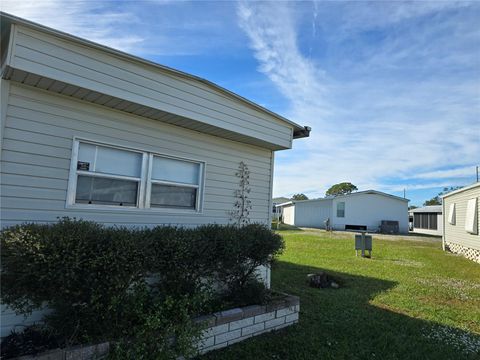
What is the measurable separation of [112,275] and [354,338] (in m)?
3.19

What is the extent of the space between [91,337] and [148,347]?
544mm

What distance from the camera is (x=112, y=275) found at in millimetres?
2695

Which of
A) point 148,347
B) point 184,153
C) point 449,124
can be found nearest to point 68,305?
point 148,347

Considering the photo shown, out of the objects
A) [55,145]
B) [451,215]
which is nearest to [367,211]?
[451,215]

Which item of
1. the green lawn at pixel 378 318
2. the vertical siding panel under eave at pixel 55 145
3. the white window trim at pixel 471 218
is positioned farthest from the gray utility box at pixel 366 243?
the vertical siding panel under eave at pixel 55 145

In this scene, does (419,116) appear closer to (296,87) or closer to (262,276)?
(296,87)

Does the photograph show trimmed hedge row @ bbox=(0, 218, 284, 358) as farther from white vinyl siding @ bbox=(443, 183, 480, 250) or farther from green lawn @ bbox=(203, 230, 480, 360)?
white vinyl siding @ bbox=(443, 183, 480, 250)

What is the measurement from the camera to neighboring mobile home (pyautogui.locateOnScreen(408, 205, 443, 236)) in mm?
26033

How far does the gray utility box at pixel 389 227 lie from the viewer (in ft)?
80.4

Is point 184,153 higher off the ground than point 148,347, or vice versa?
point 184,153

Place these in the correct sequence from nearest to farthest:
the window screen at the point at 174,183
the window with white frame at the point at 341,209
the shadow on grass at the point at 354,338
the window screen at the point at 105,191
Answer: the shadow on grass at the point at 354,338, the window screen at the point at 105,191, the window screen at the point at 174,183, the window with white frame at the point at 341,209

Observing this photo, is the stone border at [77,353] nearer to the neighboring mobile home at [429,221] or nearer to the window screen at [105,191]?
the window screen at [105,191]

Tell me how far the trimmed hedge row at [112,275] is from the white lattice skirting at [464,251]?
459 inches

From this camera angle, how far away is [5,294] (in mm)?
2438
